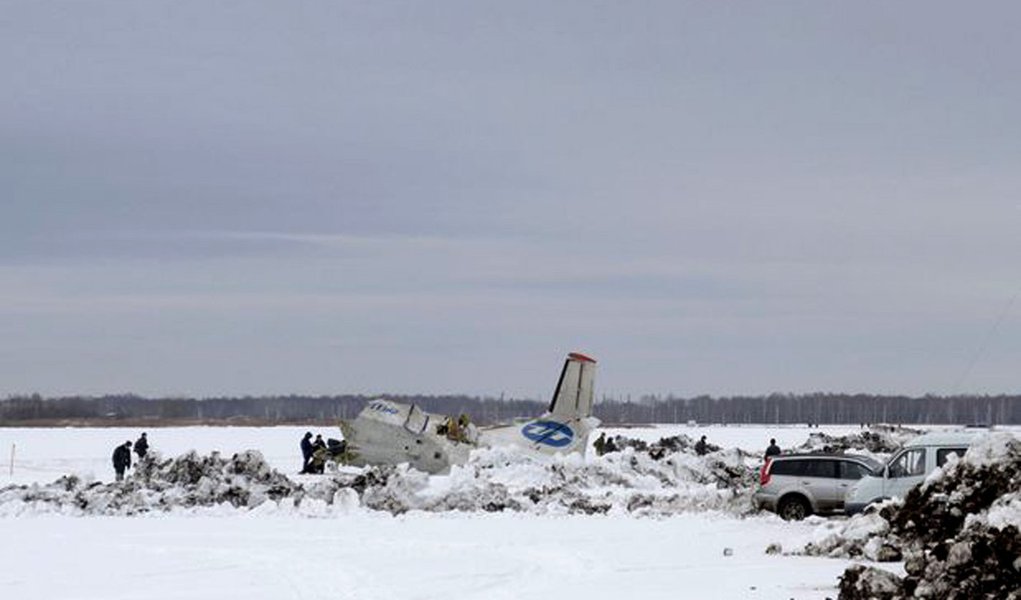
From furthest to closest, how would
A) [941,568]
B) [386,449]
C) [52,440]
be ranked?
[52,440]
[386,449]
[941,568]

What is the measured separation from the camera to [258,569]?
61.2ft

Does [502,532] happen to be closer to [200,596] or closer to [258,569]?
[258,569]

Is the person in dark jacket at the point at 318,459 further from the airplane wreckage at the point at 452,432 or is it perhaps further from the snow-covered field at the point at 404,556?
the snow-covered field at the point at 404,556

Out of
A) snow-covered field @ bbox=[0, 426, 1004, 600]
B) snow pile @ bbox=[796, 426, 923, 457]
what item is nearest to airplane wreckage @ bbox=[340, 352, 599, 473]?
snow-covered field @ bbox=[0, 426, 1004, 600]

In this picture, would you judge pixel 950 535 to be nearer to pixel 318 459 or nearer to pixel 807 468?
pixel 807 468

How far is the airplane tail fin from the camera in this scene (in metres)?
42.2

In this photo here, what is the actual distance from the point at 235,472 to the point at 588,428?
1419 cm

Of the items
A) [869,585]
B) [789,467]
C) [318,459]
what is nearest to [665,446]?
[318,459]

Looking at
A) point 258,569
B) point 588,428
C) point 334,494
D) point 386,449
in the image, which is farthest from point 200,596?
point 588,428

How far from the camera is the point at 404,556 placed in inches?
803

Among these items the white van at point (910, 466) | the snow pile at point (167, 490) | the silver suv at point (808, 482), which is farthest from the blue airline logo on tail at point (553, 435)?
the white van at point (910, 466)

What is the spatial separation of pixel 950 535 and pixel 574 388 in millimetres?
26091

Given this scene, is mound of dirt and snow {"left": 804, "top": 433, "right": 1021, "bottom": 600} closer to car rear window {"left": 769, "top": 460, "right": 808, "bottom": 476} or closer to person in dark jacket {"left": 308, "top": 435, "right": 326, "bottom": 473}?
car rear window {"left": 769, "top": 460, "right": 808, "bottom": 476}

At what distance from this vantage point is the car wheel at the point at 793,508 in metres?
27.3
